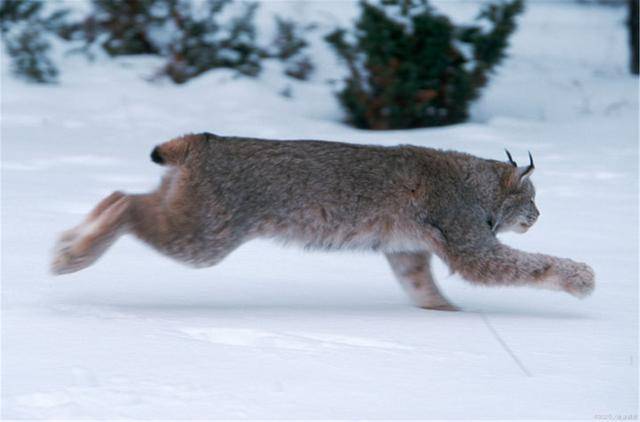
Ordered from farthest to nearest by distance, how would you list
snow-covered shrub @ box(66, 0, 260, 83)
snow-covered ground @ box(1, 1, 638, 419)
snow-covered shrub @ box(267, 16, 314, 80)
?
snow-covered shrub @ box(267, 16, 314, 80), snow-covered shrub @ box(66, 0, 260, 83), snow-covered ground @ box(1, 1, 638, 419)

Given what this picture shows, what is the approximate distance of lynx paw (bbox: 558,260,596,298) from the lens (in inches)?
232

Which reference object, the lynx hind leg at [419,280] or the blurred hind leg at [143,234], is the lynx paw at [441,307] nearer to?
the lynx hind leg at [419,280]

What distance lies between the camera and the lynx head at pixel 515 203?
630 cm

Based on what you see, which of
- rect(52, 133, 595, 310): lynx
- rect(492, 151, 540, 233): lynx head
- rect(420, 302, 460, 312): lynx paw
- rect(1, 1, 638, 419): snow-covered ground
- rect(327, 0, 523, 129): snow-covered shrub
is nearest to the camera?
rect(1, 1, 638, 419): snow-covered ground

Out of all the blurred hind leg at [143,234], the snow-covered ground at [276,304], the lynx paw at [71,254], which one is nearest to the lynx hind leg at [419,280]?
the snow-covered ground at [276,304]

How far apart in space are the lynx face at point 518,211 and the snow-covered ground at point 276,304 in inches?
16.9

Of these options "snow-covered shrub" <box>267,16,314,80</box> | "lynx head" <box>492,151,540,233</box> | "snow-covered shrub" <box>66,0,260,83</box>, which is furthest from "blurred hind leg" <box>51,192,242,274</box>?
"snow-covered shrub" <box>267,16,314,80</box>

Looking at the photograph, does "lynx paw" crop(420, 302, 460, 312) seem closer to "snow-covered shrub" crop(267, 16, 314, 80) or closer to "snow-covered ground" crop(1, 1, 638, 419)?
"snow-covered ground" crop(1, 1, 638, 419)

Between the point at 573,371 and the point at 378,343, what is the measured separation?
816mm

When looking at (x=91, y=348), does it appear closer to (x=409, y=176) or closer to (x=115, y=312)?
(x=115, y=312)

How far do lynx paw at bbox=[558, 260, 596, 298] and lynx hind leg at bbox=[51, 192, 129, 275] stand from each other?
87.3 inches

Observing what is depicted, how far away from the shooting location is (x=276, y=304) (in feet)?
19.1

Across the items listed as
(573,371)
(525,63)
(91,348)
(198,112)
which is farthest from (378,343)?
(525,63)

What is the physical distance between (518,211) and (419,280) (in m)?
0.71
